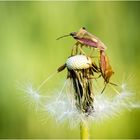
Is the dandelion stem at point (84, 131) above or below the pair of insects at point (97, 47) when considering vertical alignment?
below

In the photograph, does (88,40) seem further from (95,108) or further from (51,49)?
(51,49)

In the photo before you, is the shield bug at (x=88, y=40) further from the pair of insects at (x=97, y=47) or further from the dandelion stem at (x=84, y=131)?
the dandelion stem at (x=84, y=131)

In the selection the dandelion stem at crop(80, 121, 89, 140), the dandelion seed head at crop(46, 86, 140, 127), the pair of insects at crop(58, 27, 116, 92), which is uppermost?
the pair of insects at crop(58, 27, 116, 92)

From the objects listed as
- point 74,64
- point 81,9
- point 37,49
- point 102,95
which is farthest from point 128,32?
point 74,64

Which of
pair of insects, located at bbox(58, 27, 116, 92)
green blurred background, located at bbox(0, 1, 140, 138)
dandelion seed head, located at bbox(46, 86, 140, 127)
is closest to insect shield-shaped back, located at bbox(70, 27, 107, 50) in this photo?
pair of insects, located at bbox(58, 27, 116, 92)

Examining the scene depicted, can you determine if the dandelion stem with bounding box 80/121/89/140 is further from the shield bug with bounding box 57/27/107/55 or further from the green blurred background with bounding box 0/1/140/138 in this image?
the green blurred background with bounding box 0/1/140/138

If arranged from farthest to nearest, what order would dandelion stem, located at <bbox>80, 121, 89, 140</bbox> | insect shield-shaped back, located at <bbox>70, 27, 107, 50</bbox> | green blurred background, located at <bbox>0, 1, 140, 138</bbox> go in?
green blurred background, located at <bbox>0, 1, 140, 138</bbox> → insect shield-shaped back, located at <bbox>70, 27, 107, 50</bbox> → dandelion stem, located at <bbox>80, 121, 89, 140</bbox>

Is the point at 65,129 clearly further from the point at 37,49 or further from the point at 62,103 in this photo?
the point at 62,103

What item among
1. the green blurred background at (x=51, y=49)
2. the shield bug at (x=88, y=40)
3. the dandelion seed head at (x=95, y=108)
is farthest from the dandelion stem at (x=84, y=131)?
the green blurred background at (x=51, y=49)
